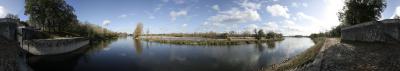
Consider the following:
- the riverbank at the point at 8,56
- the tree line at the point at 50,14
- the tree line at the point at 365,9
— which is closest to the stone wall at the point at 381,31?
the tree line at the point at 365,9

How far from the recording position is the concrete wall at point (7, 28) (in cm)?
1884

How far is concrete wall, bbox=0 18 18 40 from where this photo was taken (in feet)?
61.8

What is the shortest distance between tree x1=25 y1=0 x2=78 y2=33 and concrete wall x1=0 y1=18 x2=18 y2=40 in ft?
133

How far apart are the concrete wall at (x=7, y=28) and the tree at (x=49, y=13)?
40.7 m

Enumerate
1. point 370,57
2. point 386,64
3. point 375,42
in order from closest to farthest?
point 386,64, point 370,57, point 375,42

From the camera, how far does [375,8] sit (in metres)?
43.3

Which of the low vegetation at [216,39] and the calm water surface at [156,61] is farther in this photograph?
the low vegetation at [216,39]

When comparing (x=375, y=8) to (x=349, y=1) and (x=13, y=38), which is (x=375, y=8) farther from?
(x=13, y=38)

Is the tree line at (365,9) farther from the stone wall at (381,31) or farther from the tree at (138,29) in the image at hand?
the tree at (138,29)

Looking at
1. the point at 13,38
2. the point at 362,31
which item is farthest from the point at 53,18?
the point at 362,31

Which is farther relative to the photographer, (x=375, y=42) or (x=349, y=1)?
(x=349, y=1)

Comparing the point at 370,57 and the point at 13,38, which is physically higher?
the point at 13,38

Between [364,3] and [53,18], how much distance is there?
2621 inches

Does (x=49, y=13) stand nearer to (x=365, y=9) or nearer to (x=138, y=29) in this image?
(x=365, y=9)
